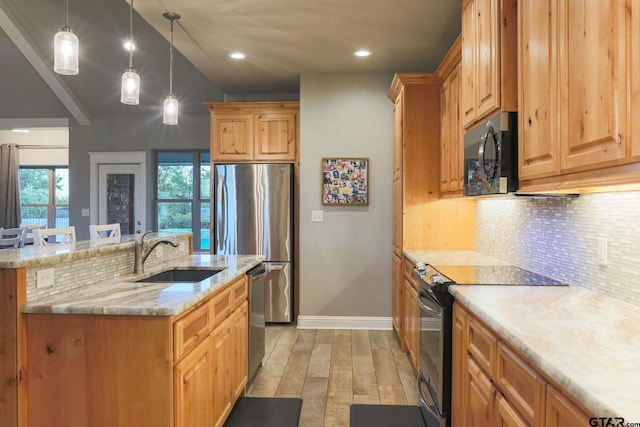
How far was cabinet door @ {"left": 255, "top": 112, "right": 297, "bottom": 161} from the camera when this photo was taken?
15.0 ft

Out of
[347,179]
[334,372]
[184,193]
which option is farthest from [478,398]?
[184,193]

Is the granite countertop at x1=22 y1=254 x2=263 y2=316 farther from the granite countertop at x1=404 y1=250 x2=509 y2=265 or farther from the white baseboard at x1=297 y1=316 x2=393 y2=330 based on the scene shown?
the white baseboard at x1=297 y1=316 x2=393 y2=330

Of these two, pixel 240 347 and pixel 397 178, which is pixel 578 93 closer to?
pixel 240 347

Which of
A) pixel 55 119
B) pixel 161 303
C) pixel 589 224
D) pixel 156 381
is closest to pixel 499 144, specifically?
pixel 589 224

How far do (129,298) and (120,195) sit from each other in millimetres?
5640

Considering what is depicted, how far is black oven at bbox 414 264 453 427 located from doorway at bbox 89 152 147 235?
559 cm

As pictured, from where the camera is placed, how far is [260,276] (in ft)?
10.2

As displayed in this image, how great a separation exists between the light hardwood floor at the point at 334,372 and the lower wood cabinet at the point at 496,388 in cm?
87

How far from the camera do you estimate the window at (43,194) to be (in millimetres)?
8516

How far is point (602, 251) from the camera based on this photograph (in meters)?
1.76

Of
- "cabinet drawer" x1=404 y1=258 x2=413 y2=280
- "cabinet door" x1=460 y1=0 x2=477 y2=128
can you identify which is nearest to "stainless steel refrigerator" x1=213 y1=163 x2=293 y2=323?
"cabinet drawer" x1=404 y1=258 x2=413 y2=280

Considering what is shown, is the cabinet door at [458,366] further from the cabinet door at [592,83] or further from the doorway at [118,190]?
the doorway at [118,190]

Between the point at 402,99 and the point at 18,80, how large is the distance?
6.13 metres

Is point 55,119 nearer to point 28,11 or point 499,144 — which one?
point 28,11
